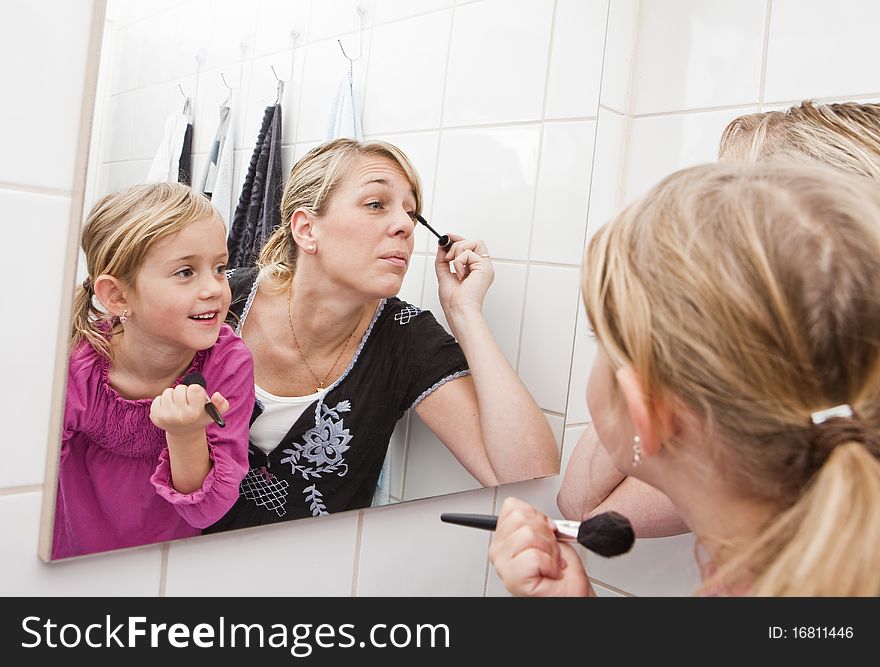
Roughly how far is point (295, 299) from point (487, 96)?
38cm

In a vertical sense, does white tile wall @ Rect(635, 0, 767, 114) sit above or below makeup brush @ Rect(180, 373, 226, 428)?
above

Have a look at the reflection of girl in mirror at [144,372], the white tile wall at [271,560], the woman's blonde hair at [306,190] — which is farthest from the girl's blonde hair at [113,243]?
Answer: the white tile wall at [271,560]

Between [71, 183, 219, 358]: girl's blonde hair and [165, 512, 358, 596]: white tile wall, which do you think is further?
[165, 512, 358, 596]: white tile wall

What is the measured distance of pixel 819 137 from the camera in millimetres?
812

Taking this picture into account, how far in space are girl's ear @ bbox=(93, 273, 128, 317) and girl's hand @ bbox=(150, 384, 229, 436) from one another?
0.08 meters

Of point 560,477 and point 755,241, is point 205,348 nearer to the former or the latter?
point 755,241

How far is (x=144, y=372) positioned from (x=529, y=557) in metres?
0.38

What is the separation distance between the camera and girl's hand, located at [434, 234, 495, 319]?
2.90 feet

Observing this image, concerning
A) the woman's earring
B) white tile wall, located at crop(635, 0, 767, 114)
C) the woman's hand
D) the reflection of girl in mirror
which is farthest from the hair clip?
white tile wall, located at crop(635, 0, 767, 114)

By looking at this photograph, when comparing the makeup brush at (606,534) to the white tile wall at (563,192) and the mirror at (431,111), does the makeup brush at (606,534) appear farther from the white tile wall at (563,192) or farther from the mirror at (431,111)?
the white tile wall at (563,192)

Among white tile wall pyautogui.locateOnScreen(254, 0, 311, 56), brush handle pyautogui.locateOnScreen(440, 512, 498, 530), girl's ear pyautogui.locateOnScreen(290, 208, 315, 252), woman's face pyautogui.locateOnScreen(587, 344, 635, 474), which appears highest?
white tile wall pyautogui.locateOnScreen(254, 0, 311, 56)

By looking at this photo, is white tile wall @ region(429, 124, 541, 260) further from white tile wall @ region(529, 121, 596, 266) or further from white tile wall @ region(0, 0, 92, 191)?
white tile wall @ region(0, 0, 92, 191)

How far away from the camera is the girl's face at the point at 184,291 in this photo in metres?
0.61
